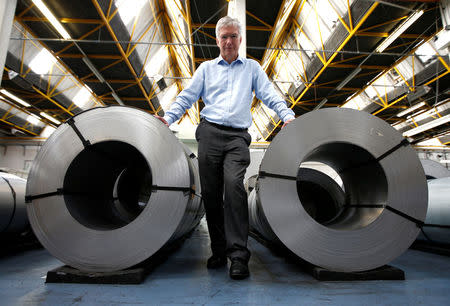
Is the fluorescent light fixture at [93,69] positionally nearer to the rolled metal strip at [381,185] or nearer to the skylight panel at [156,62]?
the skylight panel at [156,62]

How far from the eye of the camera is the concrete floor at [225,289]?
1059mm

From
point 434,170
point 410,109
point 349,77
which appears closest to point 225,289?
point 434,170

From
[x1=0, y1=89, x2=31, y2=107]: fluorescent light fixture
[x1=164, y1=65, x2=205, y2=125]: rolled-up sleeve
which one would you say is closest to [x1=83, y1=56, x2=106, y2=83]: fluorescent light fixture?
[x1=0, y1=89, x2=31, y2=107]: fluorescent light fixture

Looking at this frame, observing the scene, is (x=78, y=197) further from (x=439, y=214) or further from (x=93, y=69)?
(x=93, y=69)

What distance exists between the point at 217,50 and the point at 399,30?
443 centimetres

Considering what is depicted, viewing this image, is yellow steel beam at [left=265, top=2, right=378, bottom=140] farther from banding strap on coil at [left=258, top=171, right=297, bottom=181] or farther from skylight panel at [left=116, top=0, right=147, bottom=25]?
banding strap on coil at [left=258, top=171, right=297, bottom=181]

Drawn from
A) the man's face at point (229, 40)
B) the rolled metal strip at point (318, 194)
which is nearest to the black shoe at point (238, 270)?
the rolled metal strip at point (318, 194)

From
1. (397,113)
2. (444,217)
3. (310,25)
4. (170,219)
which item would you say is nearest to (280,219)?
(170,219)

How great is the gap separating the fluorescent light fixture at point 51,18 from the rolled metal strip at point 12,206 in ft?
16.7

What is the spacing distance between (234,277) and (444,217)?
1.73m

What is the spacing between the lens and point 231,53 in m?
1.72

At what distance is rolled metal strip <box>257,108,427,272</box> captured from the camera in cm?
137

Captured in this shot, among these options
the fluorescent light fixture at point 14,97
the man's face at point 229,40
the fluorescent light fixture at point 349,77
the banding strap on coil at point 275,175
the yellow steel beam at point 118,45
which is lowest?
the banding strap on coil at point 275,175

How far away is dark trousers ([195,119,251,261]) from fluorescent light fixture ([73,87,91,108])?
10.7 m
